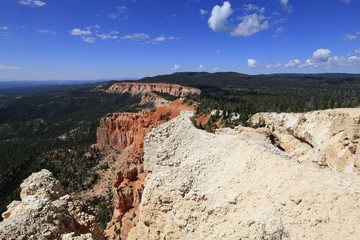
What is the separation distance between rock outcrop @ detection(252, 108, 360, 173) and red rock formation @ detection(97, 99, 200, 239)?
22.5 m

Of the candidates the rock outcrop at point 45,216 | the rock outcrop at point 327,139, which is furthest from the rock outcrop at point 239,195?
the rock outcrop at point 327,139

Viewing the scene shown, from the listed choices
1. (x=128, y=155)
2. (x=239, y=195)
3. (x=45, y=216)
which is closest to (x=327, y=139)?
(x=239, y=195)

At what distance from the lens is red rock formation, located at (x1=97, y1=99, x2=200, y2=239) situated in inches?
1139

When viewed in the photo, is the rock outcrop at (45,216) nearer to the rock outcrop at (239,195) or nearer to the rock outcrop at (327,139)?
the rock outcrop at (239,195)

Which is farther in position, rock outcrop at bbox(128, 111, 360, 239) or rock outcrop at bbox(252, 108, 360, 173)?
rock outcrop at bbox(252, 108, 360, 173)

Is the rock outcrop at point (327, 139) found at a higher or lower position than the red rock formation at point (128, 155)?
higher

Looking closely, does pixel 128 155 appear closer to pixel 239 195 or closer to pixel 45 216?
pixel 45 216

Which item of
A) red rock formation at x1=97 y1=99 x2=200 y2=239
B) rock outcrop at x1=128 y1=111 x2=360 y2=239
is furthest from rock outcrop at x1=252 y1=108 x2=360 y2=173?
red rock formation at x1=97 y1=99 x2=200 y2=239

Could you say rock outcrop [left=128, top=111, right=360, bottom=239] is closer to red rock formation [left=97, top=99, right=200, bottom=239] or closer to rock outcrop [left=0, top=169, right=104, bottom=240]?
rock outcrop [left=0, top=169, right=104, bottom=240]

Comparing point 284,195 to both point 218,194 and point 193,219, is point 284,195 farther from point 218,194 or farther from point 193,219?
point 193,219

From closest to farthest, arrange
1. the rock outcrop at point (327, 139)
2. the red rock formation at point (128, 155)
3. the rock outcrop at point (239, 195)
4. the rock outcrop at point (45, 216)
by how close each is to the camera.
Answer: the rock outcrop at point (239, 195) → the rock outcrop at point (45, 216) → the rock outcrop at point (327, 139) → the red rock formation at point (128, 155)

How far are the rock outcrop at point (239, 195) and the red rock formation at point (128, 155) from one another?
559 inches

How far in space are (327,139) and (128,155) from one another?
50.3 m

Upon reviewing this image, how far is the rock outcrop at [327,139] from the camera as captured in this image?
1678 centimetres
